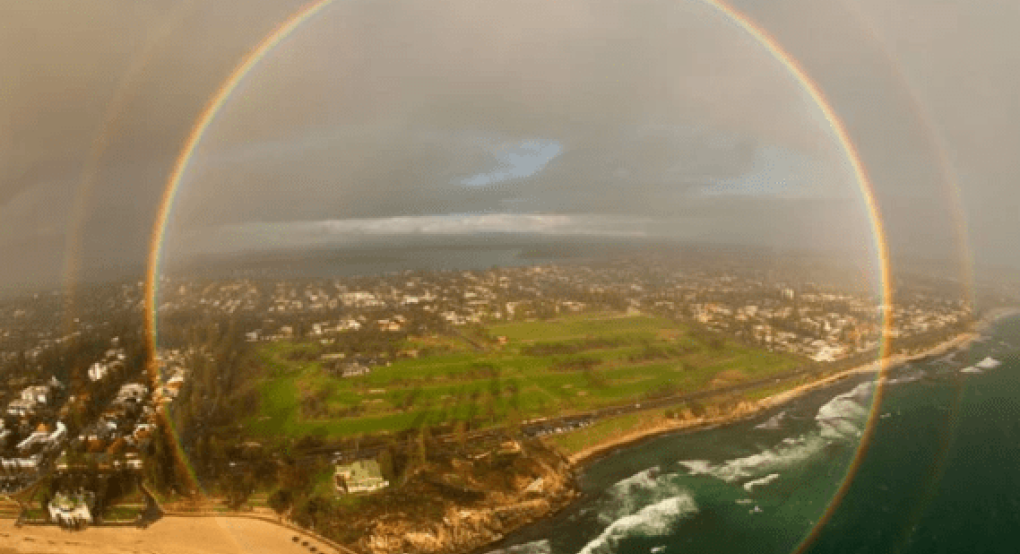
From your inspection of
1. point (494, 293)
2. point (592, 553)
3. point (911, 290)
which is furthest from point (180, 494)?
point (911, 290)

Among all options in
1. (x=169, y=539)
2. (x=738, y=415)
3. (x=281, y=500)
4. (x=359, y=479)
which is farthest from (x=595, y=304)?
(x=169, y=539)

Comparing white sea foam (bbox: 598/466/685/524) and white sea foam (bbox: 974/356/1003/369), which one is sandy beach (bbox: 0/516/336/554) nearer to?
white sea foam (bbox: 598/466/685/524)

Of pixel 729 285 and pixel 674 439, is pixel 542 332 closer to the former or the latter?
pixel 674 439

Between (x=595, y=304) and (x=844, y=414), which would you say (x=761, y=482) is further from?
(x=595, y=304)

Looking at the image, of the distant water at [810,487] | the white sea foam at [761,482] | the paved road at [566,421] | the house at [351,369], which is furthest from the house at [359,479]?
the house at [351,369]

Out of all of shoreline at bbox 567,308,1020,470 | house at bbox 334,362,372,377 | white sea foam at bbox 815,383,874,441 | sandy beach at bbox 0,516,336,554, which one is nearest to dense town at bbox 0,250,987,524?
house at bbox 334,362,372,377
